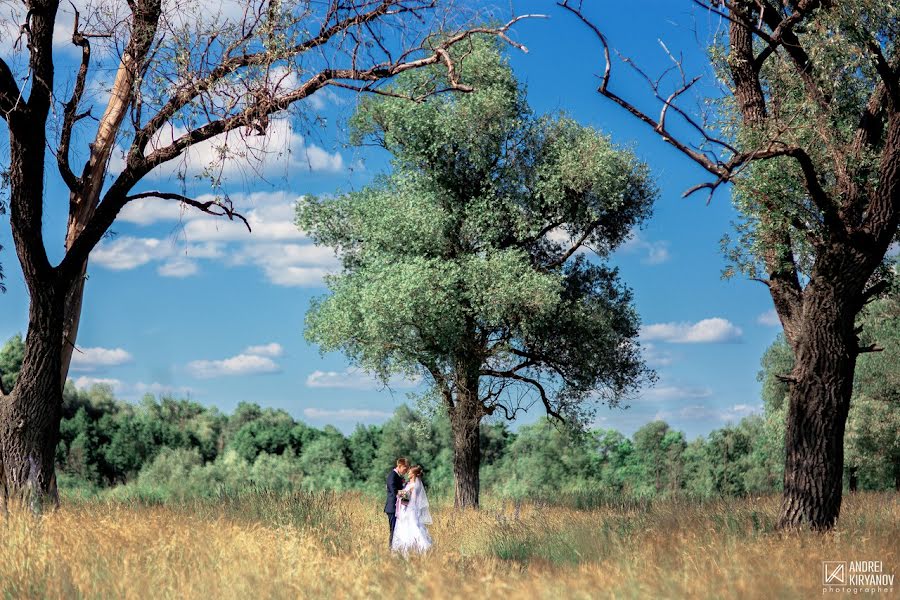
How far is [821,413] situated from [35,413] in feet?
41.0

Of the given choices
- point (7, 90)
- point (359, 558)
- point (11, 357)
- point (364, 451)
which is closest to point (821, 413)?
point (359, 558)

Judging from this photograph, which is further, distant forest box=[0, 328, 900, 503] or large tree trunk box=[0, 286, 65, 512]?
distant forest box=[0, 328, 900, 503]

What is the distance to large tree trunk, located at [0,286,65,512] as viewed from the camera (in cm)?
1341

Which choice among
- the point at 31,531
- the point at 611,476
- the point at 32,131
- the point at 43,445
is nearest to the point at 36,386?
the point at 43,445

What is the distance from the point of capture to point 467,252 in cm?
2409

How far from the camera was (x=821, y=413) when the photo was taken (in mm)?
13508

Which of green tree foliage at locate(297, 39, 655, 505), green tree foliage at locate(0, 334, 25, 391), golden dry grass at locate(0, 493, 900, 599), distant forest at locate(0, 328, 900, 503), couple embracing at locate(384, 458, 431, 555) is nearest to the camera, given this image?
golden dry grass at locate(0, 493, 900, 599)

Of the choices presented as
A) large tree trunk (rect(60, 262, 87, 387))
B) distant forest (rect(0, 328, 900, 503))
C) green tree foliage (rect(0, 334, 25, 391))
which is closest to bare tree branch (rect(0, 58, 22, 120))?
large tree trunk (rect(60, 262, 87, 387))

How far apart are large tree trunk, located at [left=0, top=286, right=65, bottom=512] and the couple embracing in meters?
6.15

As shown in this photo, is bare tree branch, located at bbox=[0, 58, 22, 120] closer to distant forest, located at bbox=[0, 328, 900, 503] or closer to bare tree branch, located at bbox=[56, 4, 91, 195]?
bare tree branch, located at bbox=[56, 4, 91, 195]

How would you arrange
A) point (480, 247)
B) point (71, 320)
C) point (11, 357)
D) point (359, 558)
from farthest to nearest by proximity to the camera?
point (11, 357) < point (480, 247) < point (71, 320) < point (359, 558)

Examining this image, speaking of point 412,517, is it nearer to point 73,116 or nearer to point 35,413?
point 35,413

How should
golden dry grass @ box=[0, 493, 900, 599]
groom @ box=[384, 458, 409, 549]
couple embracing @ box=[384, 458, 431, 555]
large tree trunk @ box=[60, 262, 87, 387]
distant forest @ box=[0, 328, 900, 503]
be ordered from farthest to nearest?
distant forest @ box=[0, 328, 900, 503], groom @ box=[384, 458, 409, 549], couple embracing @ box=[384, 458, 431, 555], large tree trunk @ box=[60, 262, 87, 387], golden dry grass @ box=[0, 493, 900, 599]

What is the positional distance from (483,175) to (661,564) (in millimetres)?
16497
